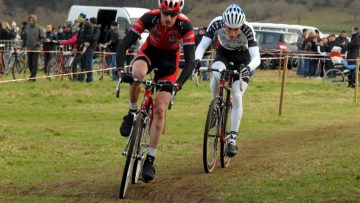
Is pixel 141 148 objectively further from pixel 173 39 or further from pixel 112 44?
pixel 112 44

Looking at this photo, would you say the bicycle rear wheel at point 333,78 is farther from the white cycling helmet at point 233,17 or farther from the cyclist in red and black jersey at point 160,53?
the cyclist in red and black jersey at point 160,53

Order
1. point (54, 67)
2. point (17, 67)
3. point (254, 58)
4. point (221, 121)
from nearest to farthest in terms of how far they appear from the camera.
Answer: point (221, 121), point (254, 58), point (54, 67), point (17, 67)

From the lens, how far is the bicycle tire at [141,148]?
10117 millimetres

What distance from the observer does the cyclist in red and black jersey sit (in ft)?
34.1

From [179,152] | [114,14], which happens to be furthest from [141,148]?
[114,14]

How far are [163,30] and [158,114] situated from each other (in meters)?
0.97

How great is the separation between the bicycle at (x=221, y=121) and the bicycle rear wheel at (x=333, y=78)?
19.7 metres

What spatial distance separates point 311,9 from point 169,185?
77.3 meters

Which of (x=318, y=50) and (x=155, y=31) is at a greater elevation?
(x=155, y=31)

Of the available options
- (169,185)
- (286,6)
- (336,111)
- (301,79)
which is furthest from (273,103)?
(286,6)

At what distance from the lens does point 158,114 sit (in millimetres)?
10562

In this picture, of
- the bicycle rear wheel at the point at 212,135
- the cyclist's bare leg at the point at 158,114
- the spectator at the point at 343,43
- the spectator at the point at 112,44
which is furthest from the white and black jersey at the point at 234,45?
the spectator at the point at 343,43

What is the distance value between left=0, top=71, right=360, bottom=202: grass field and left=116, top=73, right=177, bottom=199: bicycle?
0.21 meters

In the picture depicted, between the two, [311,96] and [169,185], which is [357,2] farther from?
[169,185]
